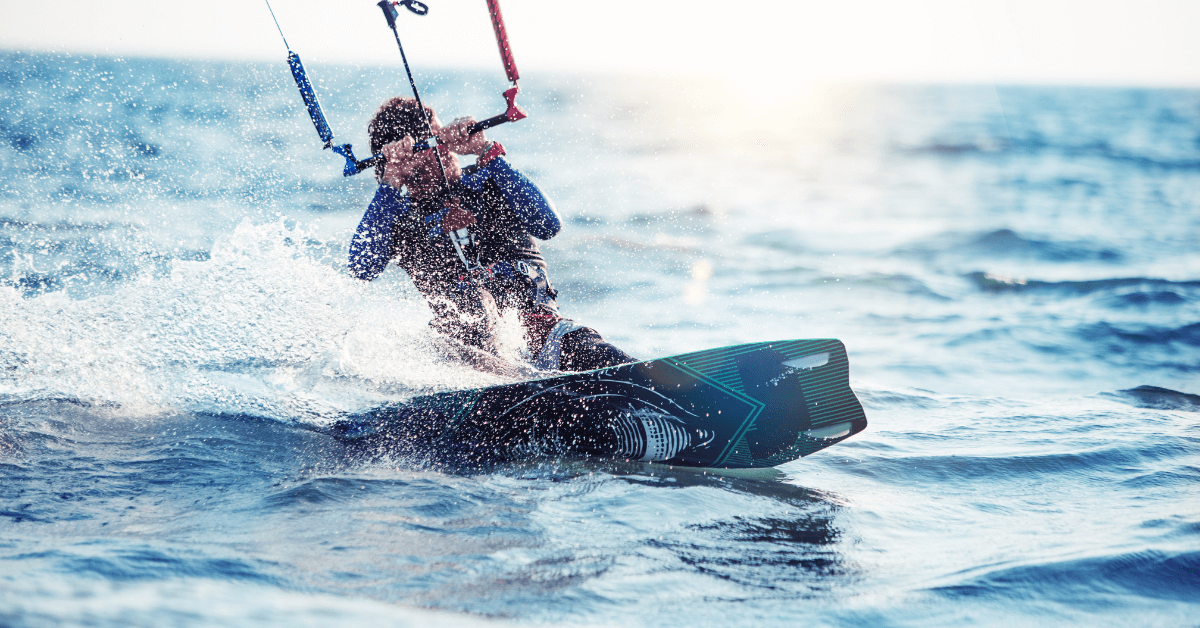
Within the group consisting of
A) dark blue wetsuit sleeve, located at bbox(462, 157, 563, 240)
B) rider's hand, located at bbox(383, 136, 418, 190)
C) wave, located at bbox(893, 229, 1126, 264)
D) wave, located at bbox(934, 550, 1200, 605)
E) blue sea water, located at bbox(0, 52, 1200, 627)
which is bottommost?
wave, located at bbox(934, 550, 1200, 605)

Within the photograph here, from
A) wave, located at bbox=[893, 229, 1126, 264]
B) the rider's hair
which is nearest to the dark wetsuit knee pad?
the rider's hair

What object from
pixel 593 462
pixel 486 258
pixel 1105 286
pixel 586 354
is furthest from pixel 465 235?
pixel 1105 286

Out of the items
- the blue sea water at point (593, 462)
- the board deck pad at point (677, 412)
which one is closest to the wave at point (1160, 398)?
the blue sea water at point (593, 462)

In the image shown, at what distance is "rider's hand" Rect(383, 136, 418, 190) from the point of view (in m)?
3.85

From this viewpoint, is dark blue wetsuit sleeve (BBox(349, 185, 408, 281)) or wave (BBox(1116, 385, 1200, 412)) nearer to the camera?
dark blue wetsuit sleeve (BBox(349, 185, 408, 281))

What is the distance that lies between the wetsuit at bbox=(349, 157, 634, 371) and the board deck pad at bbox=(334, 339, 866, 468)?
304 mm

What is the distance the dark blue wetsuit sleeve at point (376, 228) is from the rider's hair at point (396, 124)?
144 mm

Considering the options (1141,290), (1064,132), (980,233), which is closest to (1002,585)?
(1141,290)

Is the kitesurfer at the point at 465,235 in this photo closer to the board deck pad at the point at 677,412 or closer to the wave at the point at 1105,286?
the board deck pad at the point at 677,412

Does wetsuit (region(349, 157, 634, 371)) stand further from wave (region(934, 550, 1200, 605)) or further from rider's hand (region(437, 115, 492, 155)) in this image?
wave (region(934, 550, 1200, 605))

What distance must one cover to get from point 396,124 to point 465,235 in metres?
0.66

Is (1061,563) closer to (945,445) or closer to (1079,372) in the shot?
(945,445)

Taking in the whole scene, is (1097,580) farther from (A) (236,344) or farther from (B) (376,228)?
(A) (236,344)

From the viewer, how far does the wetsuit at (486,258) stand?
13.0 ft
